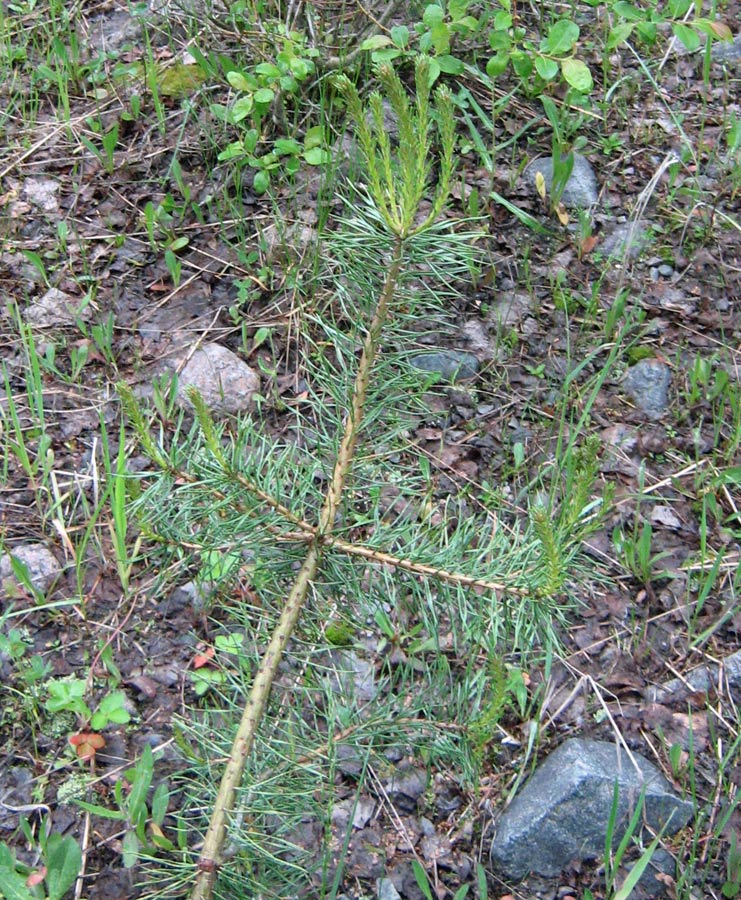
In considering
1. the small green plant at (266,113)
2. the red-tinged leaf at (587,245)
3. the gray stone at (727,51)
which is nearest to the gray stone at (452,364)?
the red-tinged leaf at (587,245)

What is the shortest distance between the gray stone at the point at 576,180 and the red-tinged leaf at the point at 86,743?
2233 millimetres

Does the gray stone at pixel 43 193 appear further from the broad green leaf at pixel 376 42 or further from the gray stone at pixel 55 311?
the broad green leaf at pixel 376 42

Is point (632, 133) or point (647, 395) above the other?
point (632, 133)

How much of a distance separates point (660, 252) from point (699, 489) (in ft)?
2.96

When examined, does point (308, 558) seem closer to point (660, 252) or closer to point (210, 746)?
point (210, 746)

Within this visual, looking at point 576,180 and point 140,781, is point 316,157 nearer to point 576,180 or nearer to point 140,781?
point 576,180

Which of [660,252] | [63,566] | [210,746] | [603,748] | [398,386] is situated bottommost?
[603,748]

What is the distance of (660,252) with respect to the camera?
308 centimetres

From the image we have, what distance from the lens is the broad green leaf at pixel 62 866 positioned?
Answer: 1.77 metres

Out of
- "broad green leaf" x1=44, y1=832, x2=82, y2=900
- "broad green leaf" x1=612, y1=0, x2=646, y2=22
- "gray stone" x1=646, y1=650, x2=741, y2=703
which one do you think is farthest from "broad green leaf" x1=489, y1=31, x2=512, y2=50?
"broad green leaf" x1=44, y1=832, x2=82, y2=900

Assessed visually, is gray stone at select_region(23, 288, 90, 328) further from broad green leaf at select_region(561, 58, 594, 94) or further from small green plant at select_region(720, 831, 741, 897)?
small green plant at select_region(720, 831, 741, 897)

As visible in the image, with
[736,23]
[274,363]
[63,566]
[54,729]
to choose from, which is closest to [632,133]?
[736,23]

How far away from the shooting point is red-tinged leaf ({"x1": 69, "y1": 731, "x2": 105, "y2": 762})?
2.06 metres

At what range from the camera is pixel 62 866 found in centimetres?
179
